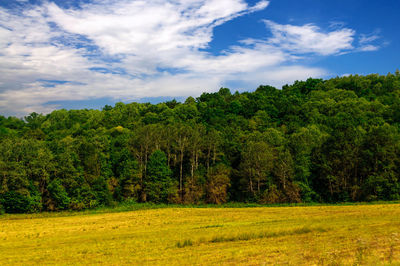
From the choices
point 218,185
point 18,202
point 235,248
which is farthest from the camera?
point 218,185

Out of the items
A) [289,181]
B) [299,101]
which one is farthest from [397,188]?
[299,101]

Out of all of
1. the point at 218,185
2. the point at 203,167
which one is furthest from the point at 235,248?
the point at 203,167

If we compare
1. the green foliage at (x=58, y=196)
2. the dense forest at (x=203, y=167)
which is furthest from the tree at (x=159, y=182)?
the green foliage at (x=58, y=196)

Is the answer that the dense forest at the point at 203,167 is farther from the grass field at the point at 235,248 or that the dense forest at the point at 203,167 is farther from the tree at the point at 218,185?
the grass field at the point at 235,248

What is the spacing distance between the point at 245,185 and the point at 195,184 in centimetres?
1127

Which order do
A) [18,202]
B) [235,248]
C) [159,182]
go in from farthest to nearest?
[159,182] < [18,202] < [235,248]

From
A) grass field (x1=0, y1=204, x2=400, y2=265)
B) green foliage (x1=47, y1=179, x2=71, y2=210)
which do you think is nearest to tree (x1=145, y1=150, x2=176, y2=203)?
green foliage (x1=47, y1=179, x2=71, y2=210)

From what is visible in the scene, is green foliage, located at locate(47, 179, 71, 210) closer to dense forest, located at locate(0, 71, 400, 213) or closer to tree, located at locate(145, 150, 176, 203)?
dense forest, located at locate(0, 71, 400, 213)

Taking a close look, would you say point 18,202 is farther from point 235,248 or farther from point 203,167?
point 235,248

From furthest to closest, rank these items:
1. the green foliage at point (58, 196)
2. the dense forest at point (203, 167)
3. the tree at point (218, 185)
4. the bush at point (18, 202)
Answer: the tree at point (218, 185) → the green foliage at point (58, 196) → the dense forest at point (203, 167) → the bush at point (18, 202)

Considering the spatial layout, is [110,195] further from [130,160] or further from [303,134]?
[303,134]

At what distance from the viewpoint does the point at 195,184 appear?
68.9m

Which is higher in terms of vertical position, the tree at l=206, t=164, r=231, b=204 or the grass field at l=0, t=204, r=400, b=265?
the grass field at l=0, t=204, r=400, b=265

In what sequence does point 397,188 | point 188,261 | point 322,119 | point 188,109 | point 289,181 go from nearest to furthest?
point 188,261 < point 397,188 < point 289,181 < point 322,119 < point 188,109
